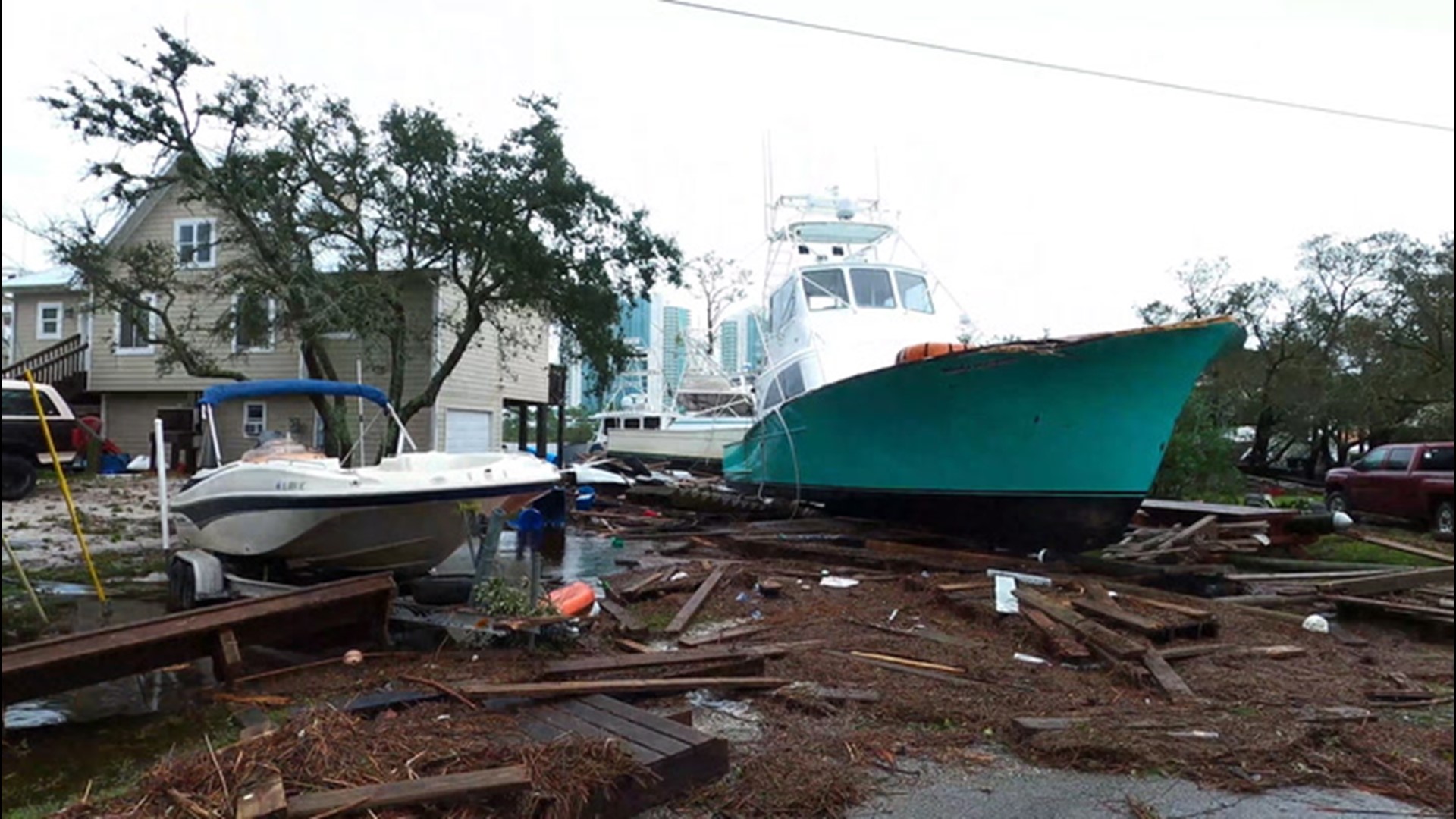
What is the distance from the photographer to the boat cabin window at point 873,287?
47.3 ft

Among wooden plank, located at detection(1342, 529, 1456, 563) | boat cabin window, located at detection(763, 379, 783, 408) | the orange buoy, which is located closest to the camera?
the orange buoy

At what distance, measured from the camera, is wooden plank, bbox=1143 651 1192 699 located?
16.6ft

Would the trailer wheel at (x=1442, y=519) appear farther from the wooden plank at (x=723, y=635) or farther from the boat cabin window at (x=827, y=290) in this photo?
the wooden plank at (x=723, y=635)

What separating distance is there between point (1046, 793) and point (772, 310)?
530 inches

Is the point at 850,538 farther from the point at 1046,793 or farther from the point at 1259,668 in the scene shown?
the point at 1046,793

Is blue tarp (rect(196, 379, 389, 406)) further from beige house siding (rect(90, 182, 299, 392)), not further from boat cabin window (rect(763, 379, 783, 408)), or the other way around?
beige house siding (rect(90, 182, 299, 392))

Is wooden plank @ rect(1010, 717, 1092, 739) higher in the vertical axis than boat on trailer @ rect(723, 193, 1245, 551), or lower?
lower

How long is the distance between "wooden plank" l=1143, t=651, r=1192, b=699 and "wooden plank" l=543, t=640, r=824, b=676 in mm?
2322

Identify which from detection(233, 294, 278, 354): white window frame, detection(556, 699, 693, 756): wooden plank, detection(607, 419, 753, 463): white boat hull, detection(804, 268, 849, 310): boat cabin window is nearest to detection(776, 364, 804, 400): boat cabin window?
detection(804, 268, 849, 310): boat cabin window

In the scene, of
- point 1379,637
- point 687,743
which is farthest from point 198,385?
point 1379,637

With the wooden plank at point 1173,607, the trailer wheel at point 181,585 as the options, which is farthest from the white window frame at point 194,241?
the wooden plank at point 1173,607

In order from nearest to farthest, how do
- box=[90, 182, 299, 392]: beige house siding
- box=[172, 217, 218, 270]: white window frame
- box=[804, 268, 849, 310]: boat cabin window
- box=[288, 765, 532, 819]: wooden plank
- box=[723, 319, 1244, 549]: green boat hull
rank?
box=[288, 765, 532, 819]: wooden plank
box=[723, 319, 1244, 549]: green boat hull
box=[804, 268, 849, 310]: boat cabin window
box=[172, 217, 218, 270]: white window frame
box=[90, 182, 299, 392]: beige house siding

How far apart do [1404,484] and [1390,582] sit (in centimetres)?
775

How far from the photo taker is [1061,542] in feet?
33.8
